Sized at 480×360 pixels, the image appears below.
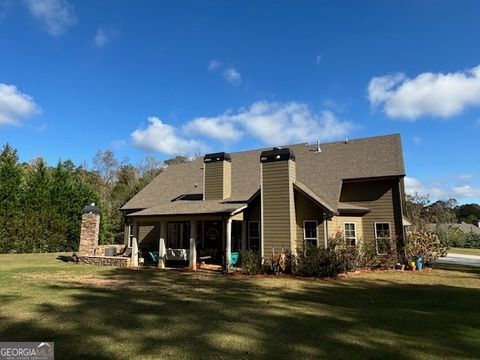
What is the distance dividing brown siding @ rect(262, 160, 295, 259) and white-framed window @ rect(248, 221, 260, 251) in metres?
1.19

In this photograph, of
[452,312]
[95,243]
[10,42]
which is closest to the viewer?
[452,312]

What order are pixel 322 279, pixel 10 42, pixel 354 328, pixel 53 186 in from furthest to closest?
1. pixel 53 186
2. pixel 10 42
3. pixel 322 279
4. pixel 354 328

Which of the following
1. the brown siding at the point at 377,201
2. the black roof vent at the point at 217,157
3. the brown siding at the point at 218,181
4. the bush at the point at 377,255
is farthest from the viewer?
the black roof vent at the point at 217,157

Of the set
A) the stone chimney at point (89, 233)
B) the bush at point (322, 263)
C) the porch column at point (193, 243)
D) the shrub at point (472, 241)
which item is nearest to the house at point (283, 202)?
the porch column at point (193, 243)

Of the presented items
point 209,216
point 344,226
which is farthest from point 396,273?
point 209,216

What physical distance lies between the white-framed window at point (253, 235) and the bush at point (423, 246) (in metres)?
7.17

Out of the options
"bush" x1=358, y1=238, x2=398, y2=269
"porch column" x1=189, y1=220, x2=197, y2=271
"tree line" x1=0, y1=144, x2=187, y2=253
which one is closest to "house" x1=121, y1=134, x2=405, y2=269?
"porch column" x1=189, y1=220, x2=197, y2=271

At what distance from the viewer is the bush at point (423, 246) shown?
16.2 m

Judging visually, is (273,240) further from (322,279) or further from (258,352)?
(258,352)

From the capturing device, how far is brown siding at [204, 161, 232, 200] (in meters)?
18.6

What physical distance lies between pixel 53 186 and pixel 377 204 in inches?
883

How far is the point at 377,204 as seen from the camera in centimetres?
1712

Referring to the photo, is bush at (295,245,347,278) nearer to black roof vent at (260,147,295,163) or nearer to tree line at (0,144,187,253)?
black roof vent at (260,147,295,163)

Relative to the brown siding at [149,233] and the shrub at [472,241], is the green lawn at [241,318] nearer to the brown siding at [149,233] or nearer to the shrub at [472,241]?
the brown siding at [149,233]
